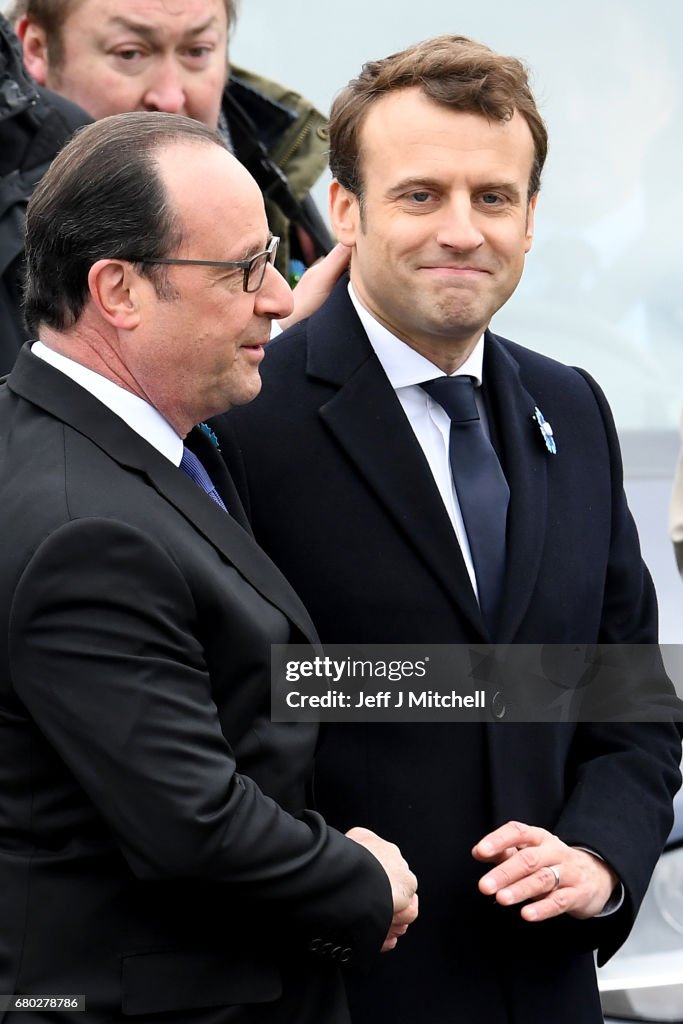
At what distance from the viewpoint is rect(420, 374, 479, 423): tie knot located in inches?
92.6

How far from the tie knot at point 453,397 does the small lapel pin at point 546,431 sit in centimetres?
12

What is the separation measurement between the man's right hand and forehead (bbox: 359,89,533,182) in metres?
0.93

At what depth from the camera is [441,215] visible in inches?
89.6

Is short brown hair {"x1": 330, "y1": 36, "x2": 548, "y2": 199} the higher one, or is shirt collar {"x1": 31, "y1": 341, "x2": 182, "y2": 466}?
short brown hair {"x1": 330, "y1": 36, "x2": 548, "y2": 199}

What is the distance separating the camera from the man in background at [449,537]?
87.7 inches

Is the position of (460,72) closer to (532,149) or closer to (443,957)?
(532,149)

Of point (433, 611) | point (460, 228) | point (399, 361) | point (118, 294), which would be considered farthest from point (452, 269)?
point (118, 294)

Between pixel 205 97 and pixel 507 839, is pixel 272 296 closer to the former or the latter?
pixel 507 839

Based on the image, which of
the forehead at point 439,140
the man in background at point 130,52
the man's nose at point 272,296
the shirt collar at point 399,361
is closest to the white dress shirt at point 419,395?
the shirt collar at point 399,361

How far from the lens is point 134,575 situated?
1.72 m

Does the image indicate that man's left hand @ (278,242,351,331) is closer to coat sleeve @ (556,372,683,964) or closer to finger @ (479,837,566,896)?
coat sleeve @ (556,372,683,964)

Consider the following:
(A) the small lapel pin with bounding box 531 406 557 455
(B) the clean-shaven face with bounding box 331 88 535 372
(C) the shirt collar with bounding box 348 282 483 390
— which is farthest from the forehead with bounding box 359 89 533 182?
(A) the small lapel pin with bounding box 531 406 557 455

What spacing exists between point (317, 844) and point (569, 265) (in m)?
2.72

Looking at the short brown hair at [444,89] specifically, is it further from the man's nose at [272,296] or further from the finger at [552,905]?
the finger at [552,905]
